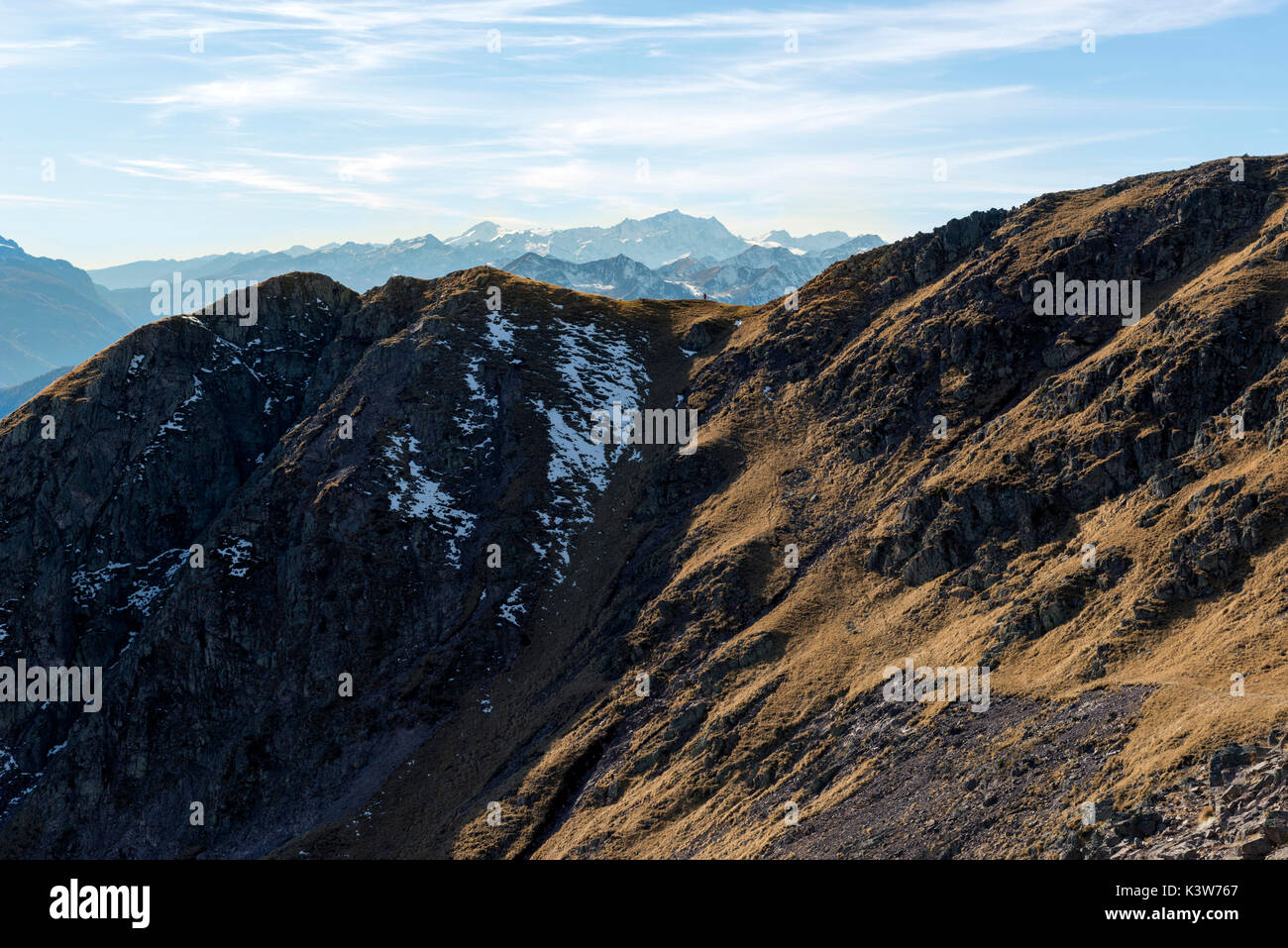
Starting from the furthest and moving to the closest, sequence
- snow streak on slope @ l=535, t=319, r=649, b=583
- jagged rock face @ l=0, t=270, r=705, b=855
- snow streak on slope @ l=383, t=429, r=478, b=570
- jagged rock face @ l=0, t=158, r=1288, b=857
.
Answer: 1. snow streak on slope @ l=383, t=429, r=478, b=570
2. snow streak on slope @ l=535, t=319, r=649, b=583
3. jagged rock face @ l=0, t=270, r=705, b=855
4. jagged rock face @ l=0, t=158, r=1288, b=857

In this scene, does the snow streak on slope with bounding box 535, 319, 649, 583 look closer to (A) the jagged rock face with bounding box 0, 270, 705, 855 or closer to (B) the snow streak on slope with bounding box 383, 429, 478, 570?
(A) the jagged rock face with bounding box 0, 270, 705, 855

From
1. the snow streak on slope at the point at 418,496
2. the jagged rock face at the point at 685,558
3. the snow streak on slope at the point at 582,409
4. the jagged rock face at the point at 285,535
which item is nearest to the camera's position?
the jagged rock face at the point at 685,558

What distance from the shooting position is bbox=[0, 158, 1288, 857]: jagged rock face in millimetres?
59906

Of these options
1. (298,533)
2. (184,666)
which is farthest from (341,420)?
(184,666)

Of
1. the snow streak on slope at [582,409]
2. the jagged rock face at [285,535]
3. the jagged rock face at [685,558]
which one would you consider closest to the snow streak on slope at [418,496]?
the jagged rock face at [285,535]

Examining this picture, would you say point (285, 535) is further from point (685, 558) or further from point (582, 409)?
point (685, 558)

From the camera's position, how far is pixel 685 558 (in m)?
97.5

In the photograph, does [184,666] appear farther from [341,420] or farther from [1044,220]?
[1044,220]

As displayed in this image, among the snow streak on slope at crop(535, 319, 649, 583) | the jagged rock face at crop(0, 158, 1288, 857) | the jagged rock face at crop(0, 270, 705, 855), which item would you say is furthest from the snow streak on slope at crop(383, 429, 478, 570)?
the snow streak on slope at crop(535, 319, 649, 583)

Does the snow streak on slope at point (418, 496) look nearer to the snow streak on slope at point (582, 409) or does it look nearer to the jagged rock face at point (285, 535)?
the jagged rock face at point (285, 535)

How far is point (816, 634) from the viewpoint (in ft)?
261

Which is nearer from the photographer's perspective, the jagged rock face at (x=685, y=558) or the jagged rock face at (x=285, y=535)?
the jagged rock face at (x=685, y=558)

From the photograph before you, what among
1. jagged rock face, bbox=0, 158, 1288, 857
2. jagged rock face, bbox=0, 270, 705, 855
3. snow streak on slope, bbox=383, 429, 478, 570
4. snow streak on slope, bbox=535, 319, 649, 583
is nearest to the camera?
jagged rock face, bbox=0, 158, 1288, 857

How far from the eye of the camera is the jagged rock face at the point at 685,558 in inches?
2359
